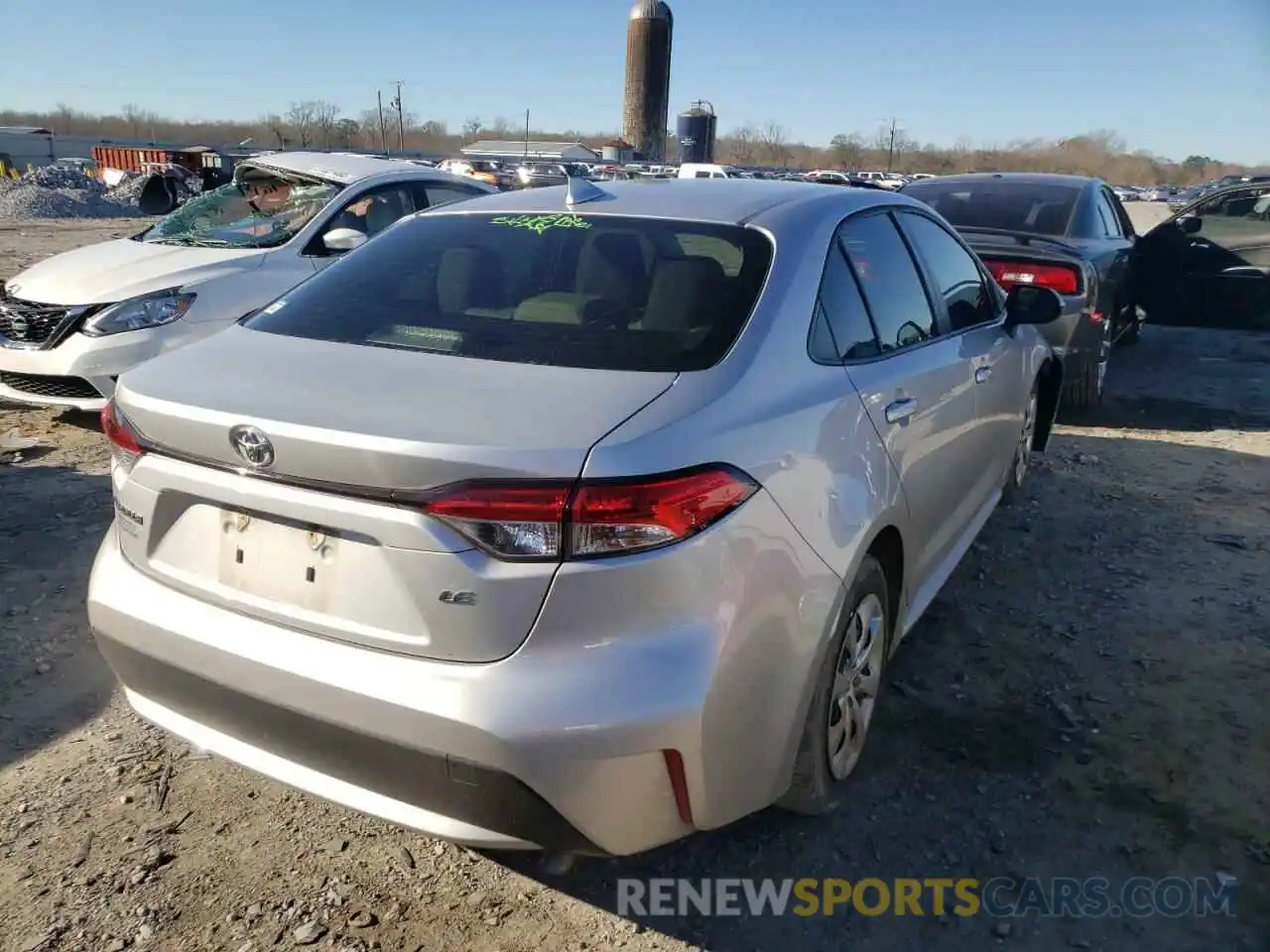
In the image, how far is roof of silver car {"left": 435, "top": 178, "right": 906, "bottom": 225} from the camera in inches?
110

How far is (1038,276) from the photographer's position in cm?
644

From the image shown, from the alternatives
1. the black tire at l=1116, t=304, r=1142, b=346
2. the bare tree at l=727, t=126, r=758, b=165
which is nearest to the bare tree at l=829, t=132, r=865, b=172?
the bare tree at l=727, t=126, r=758, b=165

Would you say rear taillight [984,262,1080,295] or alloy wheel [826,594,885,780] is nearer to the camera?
alloy wheel [826,594,885,780]

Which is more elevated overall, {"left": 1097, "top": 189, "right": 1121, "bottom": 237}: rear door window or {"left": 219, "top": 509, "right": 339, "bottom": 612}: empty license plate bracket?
{"left": 1097, "top": 189, "right": 1121, "bottom": 237}: rear door window

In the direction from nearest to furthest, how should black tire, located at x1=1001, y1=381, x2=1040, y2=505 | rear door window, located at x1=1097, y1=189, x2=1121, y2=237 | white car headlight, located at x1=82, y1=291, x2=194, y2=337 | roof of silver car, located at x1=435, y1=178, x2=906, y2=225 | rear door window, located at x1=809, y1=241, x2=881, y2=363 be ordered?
rear door window, located at x1=809, y1=241, x2=881, y2=363 → roof of silver car, located at x1=435, y1=178, x2=906, y2=225 → black tire, located at x1=1001, y1=381, x2=1040, y2=505 → white car headlight, located at x1=82, y1=291, x2=194, y2=337 → rear door window, located at x1=1097, y1=189, x2=1121, y2=237

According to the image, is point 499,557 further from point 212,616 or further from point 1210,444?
point 1210,444

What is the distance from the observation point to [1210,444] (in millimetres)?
6602

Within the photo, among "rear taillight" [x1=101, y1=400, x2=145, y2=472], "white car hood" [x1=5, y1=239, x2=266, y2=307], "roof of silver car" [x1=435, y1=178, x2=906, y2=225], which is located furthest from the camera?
"white car hood" [x1=5, y1=239, x2=266, y2=307]

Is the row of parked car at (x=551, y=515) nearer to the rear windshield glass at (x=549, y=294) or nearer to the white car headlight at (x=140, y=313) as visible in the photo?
the rear windshield glass at (x=549, y=294)

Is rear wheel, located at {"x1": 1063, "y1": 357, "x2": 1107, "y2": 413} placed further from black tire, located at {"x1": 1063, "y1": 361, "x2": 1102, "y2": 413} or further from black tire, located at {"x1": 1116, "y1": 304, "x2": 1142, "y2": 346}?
black tire, located at {"x1": 1116, "y1": 304, "x2": 1142, "y2": 346}

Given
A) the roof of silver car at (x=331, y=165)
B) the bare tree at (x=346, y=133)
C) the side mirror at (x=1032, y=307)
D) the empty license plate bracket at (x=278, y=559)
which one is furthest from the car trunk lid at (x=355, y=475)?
the bare tree at (x=346, y=133)

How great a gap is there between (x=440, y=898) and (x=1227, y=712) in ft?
8.63

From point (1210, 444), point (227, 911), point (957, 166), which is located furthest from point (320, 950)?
point (957, 166)

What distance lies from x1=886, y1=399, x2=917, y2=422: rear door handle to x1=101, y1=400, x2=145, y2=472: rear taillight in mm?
1867
